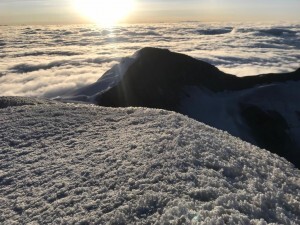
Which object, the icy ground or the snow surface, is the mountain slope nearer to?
the snow surface

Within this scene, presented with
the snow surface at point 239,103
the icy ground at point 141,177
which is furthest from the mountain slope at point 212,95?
the icy ground at point 141,177

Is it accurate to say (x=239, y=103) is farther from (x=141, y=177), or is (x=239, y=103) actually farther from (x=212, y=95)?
(x=141, y=177)

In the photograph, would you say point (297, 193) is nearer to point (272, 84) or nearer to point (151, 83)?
point (151, 83)

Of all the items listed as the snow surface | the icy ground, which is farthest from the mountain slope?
the icy ground

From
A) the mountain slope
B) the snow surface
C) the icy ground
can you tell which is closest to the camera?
the icy ground

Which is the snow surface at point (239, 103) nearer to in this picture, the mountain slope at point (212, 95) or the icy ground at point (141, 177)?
the mountain slope at point (212, 95)
